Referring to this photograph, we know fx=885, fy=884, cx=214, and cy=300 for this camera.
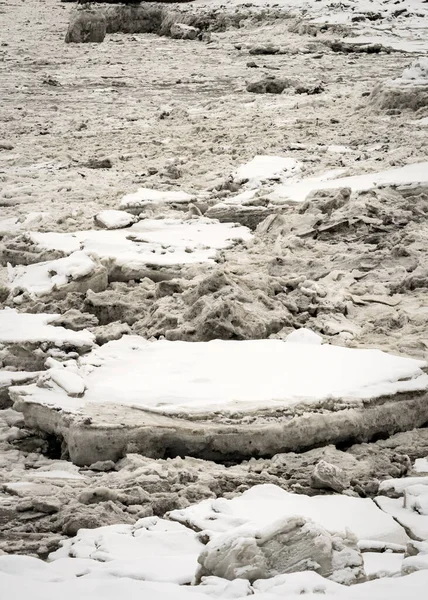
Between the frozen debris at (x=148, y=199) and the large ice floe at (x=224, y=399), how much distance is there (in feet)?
8.18

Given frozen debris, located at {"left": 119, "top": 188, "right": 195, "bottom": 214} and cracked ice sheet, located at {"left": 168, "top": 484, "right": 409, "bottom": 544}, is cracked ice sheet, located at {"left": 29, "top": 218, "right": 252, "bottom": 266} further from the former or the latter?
cracked ice sheet, located at {"left": 168, "top": 484, "right": 409, "bottom": 544}

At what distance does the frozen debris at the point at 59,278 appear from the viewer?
468 centimetres

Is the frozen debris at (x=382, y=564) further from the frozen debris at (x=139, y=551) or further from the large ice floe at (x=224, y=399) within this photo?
the large ice floe at (x=224, y=399)

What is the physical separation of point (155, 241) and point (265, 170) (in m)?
1.63

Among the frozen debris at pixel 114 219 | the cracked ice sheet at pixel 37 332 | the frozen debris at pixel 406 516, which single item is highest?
the frozen debris at pixel 406 516

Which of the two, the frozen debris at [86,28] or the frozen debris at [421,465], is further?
the frozen debris at [86,28]

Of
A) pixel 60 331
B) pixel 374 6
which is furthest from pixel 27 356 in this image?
pixel 374 6

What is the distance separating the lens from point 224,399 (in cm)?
322

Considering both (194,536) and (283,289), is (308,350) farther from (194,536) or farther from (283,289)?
(194,536)

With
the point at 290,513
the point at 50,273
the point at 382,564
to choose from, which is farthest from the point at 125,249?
the point at 382,564

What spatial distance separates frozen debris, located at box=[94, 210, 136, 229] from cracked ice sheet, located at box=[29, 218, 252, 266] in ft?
0.21

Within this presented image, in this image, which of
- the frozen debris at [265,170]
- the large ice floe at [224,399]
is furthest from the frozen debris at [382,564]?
the frozen debris at [265,170]

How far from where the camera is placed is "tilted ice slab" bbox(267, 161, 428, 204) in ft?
19.6

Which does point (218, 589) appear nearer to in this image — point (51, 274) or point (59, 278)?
point (59, 278)
